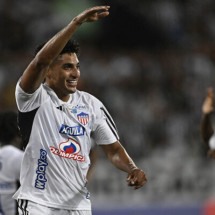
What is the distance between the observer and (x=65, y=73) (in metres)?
6.23

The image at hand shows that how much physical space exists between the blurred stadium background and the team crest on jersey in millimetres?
7132

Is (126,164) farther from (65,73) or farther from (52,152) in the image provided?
(65,73)

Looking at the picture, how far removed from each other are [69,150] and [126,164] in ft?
1.52

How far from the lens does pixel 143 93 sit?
1577 cm

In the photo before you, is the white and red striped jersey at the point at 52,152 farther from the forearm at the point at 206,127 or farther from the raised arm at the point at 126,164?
the forearm at the point at 206,127

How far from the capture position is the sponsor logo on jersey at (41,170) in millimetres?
6137

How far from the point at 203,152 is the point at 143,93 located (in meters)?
2.09

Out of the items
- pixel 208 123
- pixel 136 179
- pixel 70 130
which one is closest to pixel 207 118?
pixel 208 123

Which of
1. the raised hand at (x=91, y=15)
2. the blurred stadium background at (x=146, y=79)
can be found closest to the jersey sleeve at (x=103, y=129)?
the raised hand at (x=91, y=15)

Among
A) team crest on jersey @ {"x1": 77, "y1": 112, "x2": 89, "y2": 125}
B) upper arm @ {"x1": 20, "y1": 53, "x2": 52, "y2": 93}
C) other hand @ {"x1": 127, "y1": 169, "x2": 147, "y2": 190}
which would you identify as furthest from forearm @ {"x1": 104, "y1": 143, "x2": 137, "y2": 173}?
upper arm @ {"x1": 20, "y1": 53, "x2": 52, "y2": 93}

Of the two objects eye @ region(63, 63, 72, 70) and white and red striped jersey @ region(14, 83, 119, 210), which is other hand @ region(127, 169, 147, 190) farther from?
eye @ region(63, 63, 72, 70)

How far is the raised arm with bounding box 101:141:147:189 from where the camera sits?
19.5ft

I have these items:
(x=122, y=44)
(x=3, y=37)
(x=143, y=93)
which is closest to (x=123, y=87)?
(x=143, y=93)

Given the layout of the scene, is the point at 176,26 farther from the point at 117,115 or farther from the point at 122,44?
the point at 117,115
